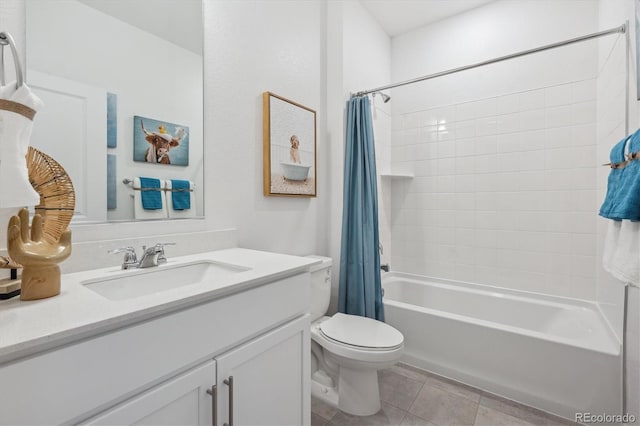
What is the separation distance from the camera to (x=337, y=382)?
5.86 ft

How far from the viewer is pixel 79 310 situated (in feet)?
2.13

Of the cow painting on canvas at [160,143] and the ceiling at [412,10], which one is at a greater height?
the ceiling at [412,10]

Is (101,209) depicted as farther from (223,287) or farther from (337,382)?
(337,382)

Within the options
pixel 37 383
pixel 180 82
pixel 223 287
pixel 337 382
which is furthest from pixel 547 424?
pixel 180 82

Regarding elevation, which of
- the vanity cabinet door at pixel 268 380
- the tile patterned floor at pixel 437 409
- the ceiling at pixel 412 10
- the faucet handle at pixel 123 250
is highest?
the ceiling at pixel 412 10

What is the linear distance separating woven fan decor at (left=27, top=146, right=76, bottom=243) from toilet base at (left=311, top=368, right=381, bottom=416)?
57.3 inches

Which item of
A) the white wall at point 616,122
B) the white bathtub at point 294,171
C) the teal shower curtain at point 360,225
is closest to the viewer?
the white wall at point 616,122

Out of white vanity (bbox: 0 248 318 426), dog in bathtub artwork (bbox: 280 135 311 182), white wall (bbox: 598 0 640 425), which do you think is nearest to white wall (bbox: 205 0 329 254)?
dog in bathtub artwork (bbox: 280 135 311 182)

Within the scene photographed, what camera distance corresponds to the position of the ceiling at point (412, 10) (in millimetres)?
2420

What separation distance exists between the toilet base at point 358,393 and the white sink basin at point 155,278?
0.96 m

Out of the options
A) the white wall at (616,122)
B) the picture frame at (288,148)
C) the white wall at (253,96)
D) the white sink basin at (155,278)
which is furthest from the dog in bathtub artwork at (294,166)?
the white wall at (616,122)

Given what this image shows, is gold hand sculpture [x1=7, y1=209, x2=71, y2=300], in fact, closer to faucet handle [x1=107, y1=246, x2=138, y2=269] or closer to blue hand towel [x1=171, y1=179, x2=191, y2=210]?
faucet handle [x1=107, y1=246, x2=138, y2=269]

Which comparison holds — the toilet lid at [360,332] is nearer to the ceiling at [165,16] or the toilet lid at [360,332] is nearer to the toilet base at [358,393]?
the toilet base at [358,393]

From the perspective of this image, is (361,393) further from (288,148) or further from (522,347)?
(288,148)
